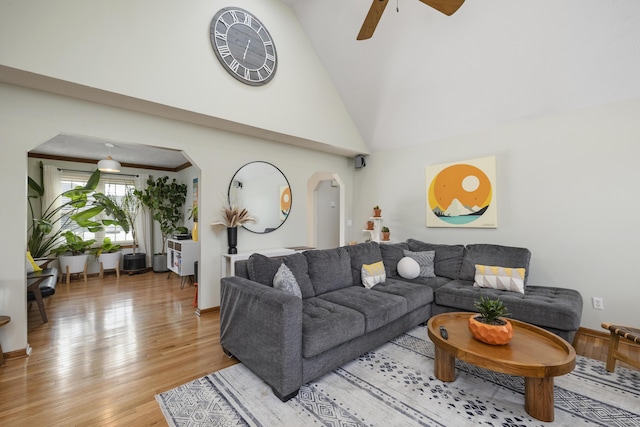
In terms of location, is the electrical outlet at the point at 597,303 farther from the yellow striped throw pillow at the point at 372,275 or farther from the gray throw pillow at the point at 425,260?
the yellow striped throw pillow at the point at 372,275

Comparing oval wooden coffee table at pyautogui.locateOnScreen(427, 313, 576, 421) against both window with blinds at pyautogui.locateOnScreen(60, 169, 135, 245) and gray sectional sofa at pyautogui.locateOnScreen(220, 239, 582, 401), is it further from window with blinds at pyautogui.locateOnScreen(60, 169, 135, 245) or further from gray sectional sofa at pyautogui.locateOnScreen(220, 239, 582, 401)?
window with blinds at pyautogui.locateOnScreen(60, 169, 135, 245)

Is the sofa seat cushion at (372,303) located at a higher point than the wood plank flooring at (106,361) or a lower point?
higher

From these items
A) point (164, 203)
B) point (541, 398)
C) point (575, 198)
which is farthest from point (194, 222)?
point (575, 198)

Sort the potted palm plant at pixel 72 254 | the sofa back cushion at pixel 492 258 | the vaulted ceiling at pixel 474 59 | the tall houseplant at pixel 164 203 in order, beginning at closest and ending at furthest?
1. the vaulted ceiling at pixel 474 59
2. the sofa back cushion at pixel 492 258
3. the potted palm plant at pixel 72 254
4. the tall houseplant at pixel 164 203

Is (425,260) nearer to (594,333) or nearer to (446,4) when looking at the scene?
(594,333)

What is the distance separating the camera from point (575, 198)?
10.1 feet

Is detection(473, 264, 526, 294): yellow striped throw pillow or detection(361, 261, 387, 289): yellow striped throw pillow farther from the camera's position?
detection(361, 261, 387, 289): yellow striped throw pillow

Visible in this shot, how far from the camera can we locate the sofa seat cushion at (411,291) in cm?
287

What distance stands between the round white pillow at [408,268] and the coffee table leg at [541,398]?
72.3 inches

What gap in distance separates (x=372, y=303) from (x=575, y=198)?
2.64 meters

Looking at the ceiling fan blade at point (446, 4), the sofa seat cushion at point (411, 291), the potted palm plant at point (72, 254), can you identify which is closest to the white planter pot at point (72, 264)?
the potted palm plant at point (72, 254)

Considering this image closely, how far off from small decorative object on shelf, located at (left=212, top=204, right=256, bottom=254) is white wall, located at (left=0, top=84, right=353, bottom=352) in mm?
118

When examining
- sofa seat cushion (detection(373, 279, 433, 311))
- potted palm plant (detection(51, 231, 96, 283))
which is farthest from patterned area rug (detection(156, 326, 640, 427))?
potted palm plant (detection(51, 231, 96, 283))

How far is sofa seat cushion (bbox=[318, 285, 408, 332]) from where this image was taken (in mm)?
2400
